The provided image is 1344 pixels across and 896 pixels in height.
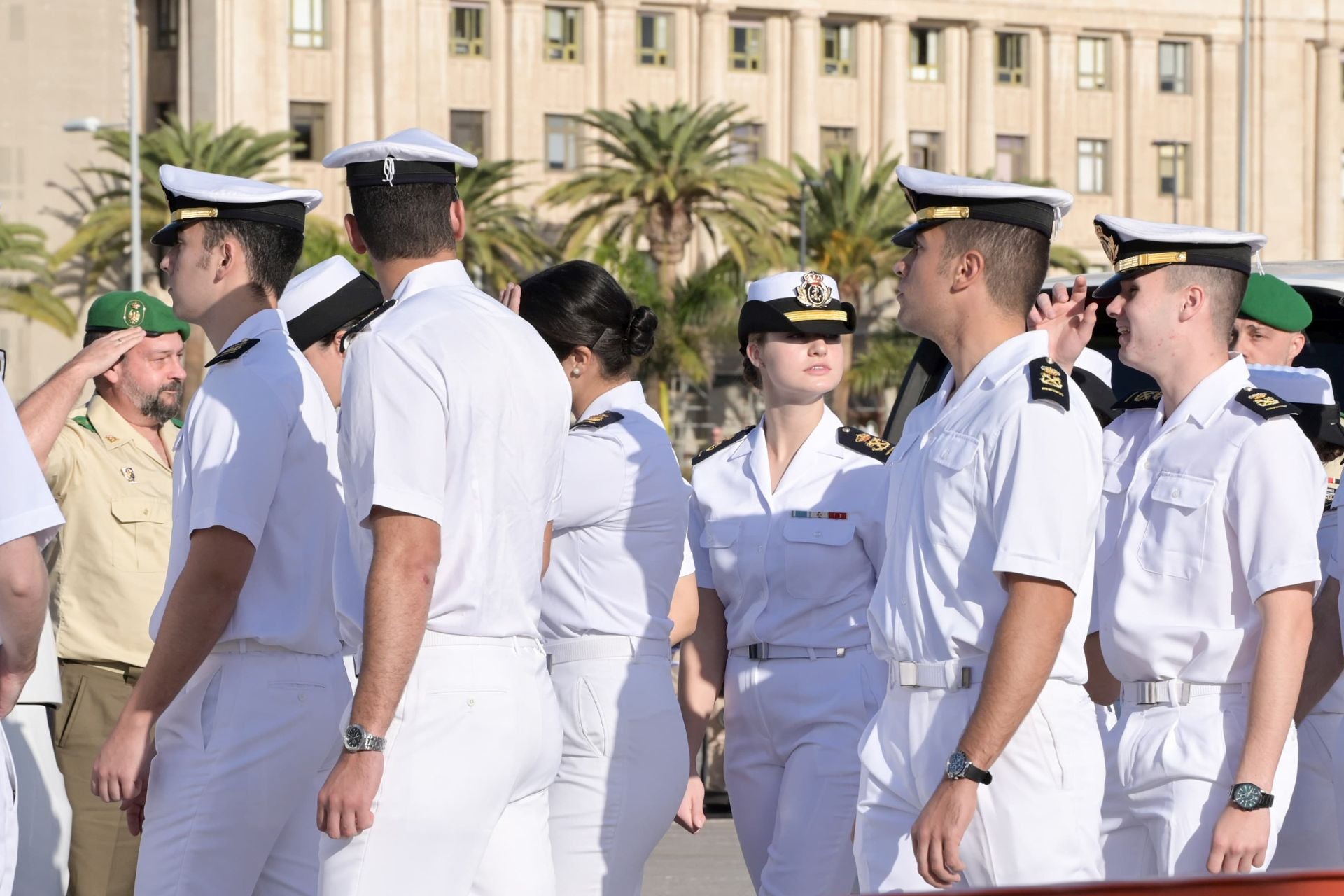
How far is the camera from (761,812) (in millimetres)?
5512

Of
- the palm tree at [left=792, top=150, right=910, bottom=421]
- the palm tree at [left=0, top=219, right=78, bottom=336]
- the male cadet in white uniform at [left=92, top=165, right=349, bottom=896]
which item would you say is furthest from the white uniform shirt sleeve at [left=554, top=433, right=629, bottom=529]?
the palm tree at [left=792, top=150, right=910, bottom=421]

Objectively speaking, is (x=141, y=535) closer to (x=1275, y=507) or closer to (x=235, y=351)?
(x=235, y=351)

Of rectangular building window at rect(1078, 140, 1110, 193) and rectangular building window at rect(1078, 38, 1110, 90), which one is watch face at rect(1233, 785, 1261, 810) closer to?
rectangular building window at rect(1078, 140, 1110, 193)

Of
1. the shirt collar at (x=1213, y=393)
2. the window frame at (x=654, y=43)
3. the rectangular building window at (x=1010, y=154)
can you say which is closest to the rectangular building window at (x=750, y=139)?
the window frame at (x=654, y=43)

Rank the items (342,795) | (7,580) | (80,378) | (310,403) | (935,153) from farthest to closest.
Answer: (935,153) < (80,378) < (310,403) < (7,580) < (342,795)

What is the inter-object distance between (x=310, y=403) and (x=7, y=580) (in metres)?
0.91

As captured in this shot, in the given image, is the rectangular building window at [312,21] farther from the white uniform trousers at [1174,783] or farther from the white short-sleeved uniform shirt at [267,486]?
the white uniform trousers at [1174,783]

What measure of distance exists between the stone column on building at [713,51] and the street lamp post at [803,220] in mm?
13186

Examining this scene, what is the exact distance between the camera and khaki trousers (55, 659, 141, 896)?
6023mm

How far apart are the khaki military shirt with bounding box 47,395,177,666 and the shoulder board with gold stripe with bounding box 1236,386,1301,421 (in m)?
3.31

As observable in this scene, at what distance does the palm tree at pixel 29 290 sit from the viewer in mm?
42531

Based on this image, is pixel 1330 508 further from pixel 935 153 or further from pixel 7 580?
pixel 935 153

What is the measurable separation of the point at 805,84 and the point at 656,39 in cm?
472

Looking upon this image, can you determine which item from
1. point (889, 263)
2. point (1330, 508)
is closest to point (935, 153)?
point (889, 263)
